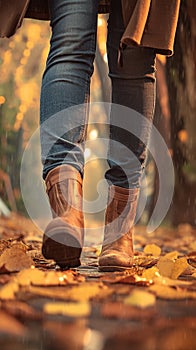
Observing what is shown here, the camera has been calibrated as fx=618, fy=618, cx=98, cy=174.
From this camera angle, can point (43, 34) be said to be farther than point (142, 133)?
Yes

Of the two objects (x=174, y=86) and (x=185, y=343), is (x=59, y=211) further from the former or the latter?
(x=174, y=86)

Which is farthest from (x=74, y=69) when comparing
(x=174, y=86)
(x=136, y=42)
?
(x=174, y=86)

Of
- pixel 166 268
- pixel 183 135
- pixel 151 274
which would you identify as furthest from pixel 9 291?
pixel 183 135

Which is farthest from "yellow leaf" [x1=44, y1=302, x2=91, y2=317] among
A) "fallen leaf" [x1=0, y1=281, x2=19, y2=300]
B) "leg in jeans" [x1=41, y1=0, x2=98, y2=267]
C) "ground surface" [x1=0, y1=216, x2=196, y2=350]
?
"leg in jeans" [x1=41, y1=0, x2=98, y2=267]

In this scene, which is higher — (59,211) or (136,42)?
(136,42)

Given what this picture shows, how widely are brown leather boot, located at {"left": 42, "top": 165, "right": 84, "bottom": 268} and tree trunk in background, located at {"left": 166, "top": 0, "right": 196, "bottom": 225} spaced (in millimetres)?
4708

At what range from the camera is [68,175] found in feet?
5.68

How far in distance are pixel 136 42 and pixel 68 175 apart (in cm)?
46

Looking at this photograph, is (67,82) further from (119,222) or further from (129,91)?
(119,222)

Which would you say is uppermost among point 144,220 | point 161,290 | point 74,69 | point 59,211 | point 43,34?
point 43,34

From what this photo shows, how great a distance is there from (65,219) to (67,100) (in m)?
0.38

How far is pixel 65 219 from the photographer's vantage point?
5.37 feet

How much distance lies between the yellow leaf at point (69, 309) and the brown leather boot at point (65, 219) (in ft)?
1.44

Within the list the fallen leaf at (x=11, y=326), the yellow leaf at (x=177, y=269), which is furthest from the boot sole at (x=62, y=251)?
the fallen leaf at (x=11, y=326)
